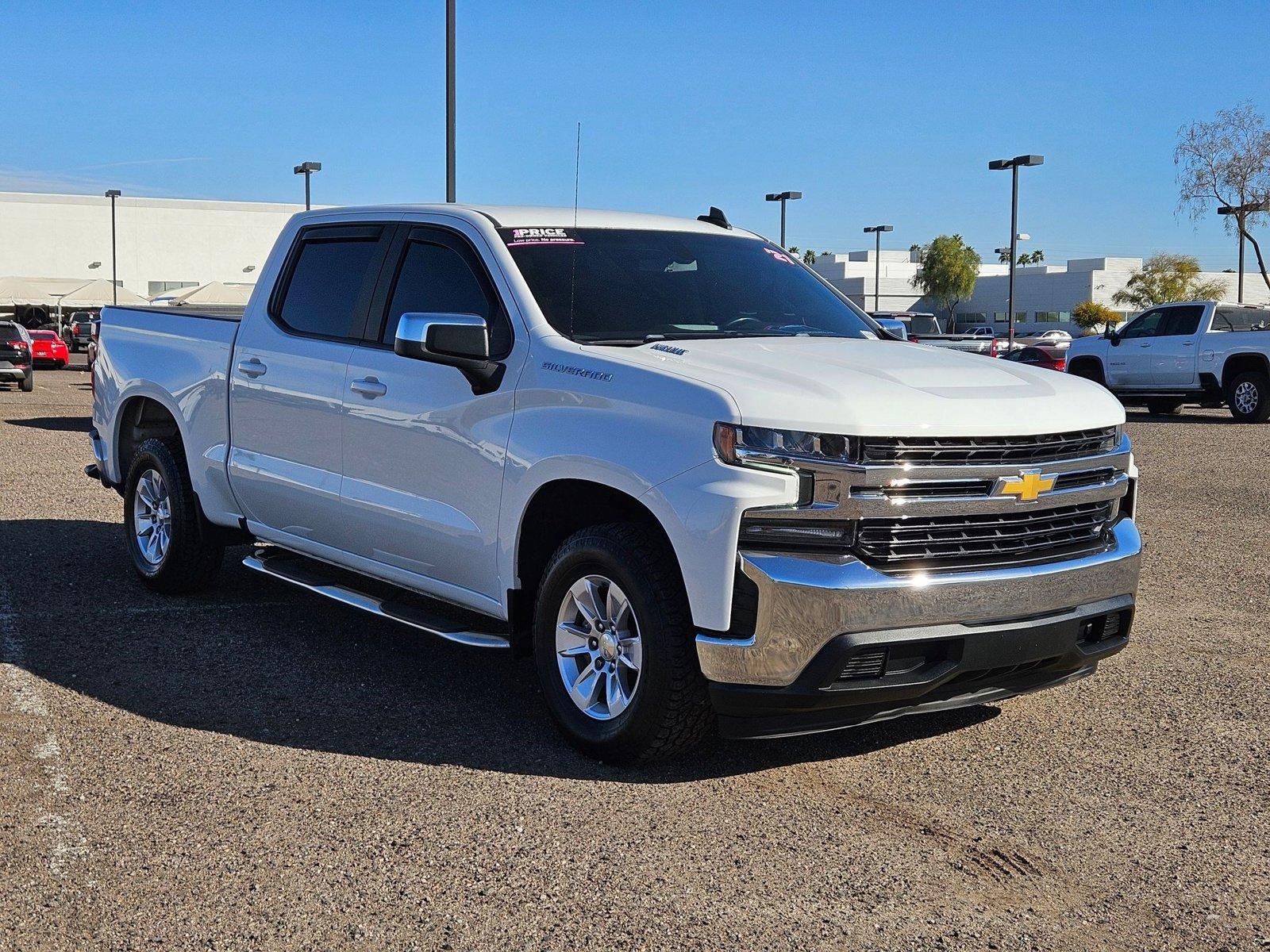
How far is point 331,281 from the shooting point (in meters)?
6.43

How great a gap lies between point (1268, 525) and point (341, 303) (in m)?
7.94

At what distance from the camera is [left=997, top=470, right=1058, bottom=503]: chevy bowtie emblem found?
4508mm

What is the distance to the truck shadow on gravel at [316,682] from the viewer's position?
5.07m

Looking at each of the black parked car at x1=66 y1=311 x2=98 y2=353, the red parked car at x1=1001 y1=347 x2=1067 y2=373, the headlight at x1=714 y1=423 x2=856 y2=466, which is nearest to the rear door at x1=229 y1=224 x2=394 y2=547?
the headlight at x1=714 y1=423 x2=856 y2=466

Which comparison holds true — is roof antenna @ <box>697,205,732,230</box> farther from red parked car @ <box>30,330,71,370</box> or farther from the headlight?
red parked car @ <box>30,330,71,370</box>

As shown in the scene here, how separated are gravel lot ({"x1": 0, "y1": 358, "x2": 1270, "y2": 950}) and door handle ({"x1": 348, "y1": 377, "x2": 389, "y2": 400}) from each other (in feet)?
4.02

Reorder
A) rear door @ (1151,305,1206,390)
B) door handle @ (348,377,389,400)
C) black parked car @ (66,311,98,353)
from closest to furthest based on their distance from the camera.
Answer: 1. door handle @ (348,377,389,400)
2. rear door @ (1151,305,1206,390)
3. black parked car @ (66,311,98,353)

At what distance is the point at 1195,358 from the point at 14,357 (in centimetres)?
2174

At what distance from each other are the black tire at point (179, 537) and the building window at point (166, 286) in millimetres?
76418

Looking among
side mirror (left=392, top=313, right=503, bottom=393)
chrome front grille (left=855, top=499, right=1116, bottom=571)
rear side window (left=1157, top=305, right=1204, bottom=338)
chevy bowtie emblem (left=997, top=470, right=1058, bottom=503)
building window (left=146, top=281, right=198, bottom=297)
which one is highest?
building window (left=146, top=281, right=198, bottom=297)

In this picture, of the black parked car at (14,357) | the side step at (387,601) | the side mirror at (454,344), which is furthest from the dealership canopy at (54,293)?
the side mirror at (454,344)

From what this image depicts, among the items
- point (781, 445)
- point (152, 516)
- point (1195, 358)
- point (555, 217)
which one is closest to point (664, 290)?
point (555, 217)

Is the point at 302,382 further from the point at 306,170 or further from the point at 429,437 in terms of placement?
the point at 306,170

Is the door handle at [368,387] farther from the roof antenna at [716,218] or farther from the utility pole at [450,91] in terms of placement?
the utility pole at [450,91]
